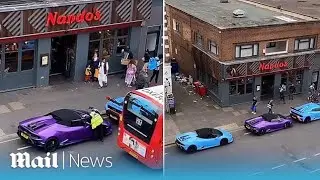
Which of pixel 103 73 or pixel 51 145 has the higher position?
pixel 103 73

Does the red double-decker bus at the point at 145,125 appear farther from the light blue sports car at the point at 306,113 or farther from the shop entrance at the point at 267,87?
the shop entrance at the point at 267,87

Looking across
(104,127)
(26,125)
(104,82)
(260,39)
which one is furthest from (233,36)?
(26,125)

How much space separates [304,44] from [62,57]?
14.9 meters

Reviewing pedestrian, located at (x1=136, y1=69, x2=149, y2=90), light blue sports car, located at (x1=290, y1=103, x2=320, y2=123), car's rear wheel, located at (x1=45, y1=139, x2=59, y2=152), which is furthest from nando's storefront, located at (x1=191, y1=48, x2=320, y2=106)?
car's rear wheel, located at (x1=45, y1=139, x2=59, y2=152)

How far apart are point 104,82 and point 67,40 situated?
9.32ft

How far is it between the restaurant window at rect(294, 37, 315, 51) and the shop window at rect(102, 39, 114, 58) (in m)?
11.5

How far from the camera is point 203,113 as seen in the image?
99.9 ft

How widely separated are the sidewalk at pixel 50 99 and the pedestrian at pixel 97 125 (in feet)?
10.9

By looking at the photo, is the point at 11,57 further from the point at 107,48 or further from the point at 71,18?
the point at 107,48

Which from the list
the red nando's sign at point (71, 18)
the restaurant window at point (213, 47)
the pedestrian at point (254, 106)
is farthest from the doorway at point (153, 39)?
the pedestrian at point (254, 106)

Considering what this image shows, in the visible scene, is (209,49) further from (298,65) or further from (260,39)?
(298,65)

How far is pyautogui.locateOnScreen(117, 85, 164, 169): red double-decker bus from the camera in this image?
17.7 meters

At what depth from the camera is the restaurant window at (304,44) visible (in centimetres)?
3359

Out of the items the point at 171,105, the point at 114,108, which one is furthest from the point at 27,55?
the point at 171,105
